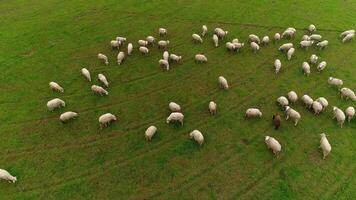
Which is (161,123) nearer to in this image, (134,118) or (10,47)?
(134,118)

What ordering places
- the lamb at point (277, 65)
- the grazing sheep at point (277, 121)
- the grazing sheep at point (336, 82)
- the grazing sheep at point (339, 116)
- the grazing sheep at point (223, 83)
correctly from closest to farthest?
the grazing sheep at point (277, 121)
the grazing sheep at point (339, 116)
the grazing sheep at point (223, 83)
the grazing sheep at point (336, 82)
the lamb at point (277, 65)

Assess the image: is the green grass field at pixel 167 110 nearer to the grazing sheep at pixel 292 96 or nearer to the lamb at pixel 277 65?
the lamb at pixel 277 65

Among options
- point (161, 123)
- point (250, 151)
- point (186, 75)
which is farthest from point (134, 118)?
point (250, 151)

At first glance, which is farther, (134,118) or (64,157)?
(134,118)

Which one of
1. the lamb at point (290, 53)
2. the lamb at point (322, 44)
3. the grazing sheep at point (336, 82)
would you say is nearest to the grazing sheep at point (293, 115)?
the grazing sheep at point (336, 82)

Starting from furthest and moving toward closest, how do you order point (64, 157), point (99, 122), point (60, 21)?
point (60, 21) → point (99, 122) → point (64, 157)

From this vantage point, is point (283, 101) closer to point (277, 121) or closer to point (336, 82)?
point (277, 121)
